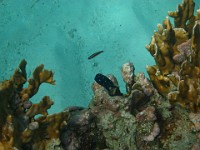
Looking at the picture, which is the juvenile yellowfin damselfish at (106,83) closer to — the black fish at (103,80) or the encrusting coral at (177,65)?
the black fish at (103,80)

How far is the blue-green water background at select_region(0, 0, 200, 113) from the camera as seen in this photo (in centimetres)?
1898

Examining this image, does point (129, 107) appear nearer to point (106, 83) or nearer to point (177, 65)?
point (106, 83)

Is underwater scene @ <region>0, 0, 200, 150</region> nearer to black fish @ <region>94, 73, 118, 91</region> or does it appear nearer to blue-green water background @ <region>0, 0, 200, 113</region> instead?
black fish @ <region>94, 73, 118, 91</region>

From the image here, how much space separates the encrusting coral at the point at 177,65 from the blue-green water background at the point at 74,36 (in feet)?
51.3

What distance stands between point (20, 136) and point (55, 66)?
17.1 metres

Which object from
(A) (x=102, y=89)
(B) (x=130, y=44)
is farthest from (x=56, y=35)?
(A) (x=102, y=89)

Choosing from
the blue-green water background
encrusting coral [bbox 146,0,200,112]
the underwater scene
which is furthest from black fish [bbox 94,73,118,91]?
the blue-green water background

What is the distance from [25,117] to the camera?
10.1ft

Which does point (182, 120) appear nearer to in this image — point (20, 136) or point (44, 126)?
point (44, 126)

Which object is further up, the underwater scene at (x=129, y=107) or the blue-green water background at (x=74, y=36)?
the blue-green water background at (x=74, y=36)

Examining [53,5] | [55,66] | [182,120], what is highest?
[53,5]

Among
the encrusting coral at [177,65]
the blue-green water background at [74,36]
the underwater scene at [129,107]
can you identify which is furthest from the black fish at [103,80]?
the blue-green water background at [74,36]

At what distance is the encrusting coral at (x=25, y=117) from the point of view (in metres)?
2.79

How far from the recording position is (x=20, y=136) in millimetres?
2879
